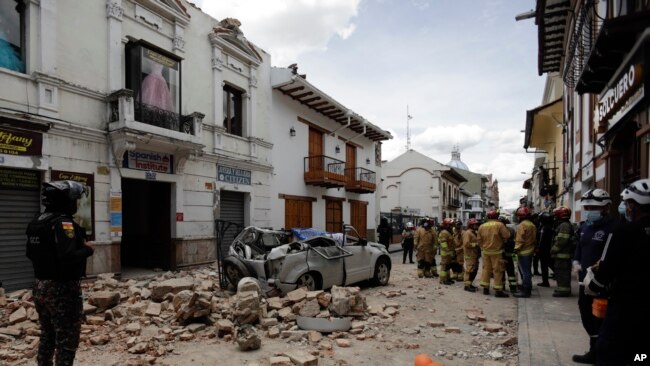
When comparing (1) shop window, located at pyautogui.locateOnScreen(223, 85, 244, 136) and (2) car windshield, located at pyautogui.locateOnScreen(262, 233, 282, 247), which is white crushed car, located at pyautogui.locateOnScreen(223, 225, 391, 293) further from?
(1) shop window, located at pyautogui.locateOnScreen(223, 85, 244, 136)

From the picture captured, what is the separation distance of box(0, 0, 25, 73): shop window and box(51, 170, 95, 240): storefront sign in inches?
95.0

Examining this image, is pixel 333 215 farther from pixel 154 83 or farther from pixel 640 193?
pixel 640 193

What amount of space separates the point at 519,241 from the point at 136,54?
10289 mm

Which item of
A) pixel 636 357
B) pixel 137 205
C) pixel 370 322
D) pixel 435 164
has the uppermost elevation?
pixel 435 164

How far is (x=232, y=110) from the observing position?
14805mm

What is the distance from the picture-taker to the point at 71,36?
370 inches

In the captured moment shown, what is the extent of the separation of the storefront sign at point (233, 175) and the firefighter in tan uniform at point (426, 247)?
6.49 m

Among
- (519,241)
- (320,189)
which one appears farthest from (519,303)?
(320,189)

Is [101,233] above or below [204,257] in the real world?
above

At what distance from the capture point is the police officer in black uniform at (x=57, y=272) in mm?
3580

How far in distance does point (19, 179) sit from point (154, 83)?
13.6 ft

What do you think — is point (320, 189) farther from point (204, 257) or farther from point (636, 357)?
point (636, 357)

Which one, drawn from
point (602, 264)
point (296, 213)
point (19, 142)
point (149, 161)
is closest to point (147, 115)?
point (149, 161)

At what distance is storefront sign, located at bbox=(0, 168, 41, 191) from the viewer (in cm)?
814
